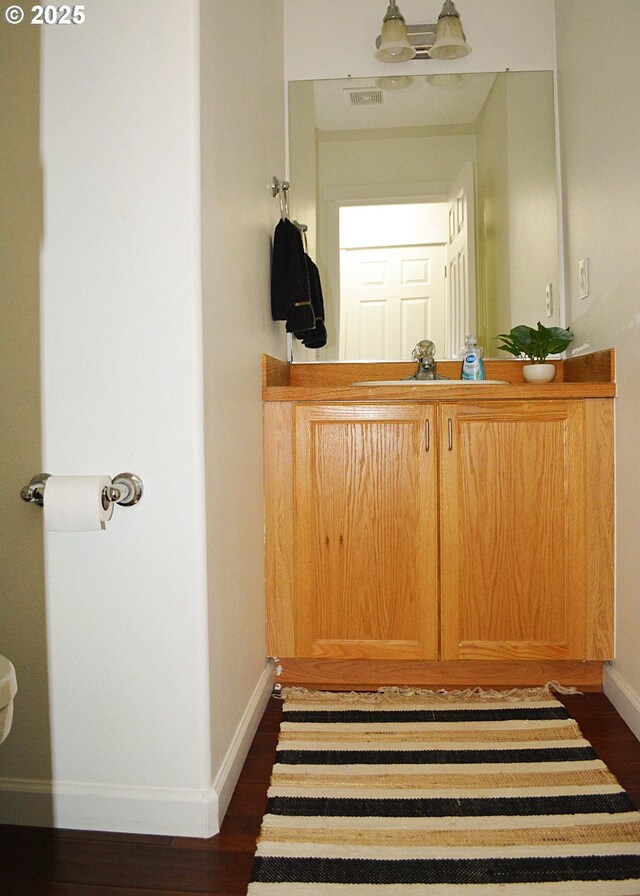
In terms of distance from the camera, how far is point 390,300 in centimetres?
260

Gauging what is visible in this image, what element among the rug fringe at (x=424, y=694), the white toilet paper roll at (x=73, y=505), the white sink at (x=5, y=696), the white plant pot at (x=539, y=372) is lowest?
the rug fringe at (x=424, y=694)

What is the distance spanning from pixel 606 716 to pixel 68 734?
1339 mm

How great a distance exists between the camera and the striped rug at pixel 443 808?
1.25 metres

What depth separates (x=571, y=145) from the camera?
242cm

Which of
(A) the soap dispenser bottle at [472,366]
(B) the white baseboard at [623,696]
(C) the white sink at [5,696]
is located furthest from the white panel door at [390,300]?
(C) the white sink at [5,696]

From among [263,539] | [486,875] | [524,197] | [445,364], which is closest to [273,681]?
[263,539]

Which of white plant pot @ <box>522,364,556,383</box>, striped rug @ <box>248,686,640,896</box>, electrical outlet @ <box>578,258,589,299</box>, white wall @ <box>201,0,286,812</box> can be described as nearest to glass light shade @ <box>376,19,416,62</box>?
white wall @ <box>201,0,286,812</box>

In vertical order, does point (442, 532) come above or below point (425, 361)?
below

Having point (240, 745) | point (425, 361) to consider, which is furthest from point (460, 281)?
point (240, 745)

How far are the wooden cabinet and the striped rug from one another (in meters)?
0.20

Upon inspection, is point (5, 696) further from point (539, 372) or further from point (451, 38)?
point (451, 38)

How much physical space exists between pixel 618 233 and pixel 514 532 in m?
0.85

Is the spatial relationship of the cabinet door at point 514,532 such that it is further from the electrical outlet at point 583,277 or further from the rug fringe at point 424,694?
the electrical outlet at point 583,277

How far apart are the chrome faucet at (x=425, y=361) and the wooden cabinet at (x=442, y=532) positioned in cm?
38
